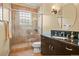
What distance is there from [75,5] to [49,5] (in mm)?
312

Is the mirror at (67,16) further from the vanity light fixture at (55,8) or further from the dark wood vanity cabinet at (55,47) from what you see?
the dark wood vanity cabinet at (55,47)

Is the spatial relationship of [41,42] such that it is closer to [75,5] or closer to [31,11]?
[31,11]

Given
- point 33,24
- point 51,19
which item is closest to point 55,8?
point 51,19

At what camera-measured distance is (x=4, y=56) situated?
1566mm

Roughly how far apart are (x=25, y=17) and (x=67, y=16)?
0.51 metres

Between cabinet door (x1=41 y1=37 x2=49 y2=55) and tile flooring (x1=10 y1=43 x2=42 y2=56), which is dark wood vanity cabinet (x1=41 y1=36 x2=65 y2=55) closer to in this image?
cabinet door (x1=41 y1=37 x2=49 y2=55)

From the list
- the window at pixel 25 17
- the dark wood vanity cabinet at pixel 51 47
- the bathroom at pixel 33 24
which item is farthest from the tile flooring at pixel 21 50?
the window at pixel 25 17

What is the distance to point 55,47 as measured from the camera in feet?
5.39

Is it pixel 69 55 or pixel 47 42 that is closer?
pixel 69 55

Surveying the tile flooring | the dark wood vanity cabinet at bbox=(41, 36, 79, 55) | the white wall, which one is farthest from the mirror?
the tile flooring

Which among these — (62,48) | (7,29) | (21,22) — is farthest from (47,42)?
(7,29)

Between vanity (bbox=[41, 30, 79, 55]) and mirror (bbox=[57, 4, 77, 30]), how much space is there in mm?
86

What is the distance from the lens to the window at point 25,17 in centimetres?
157

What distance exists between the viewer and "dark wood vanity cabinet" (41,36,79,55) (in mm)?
1541
